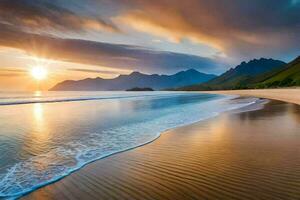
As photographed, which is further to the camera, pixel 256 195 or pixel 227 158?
pixel 227 158

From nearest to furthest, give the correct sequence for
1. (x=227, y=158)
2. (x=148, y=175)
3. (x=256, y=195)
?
(x=256, y=195), (x=148, y=175), (x=227, y=158)

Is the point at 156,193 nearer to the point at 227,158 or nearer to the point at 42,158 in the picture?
the point at 227,158

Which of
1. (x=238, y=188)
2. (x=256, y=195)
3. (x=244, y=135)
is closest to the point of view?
(x=256, y=195)

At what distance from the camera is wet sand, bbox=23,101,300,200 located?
5391mm

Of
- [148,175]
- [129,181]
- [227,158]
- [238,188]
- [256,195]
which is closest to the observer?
[256,195]

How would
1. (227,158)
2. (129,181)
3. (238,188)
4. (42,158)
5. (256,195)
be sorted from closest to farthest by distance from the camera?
1. (256,195)
2. (238,188)
3. (129,181)
4. (227,158)
5. (42,158)

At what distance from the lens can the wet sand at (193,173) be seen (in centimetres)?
539

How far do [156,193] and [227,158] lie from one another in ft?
11.8

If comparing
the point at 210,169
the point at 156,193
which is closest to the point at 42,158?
the point at 156,193

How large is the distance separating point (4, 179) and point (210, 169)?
5.77 m

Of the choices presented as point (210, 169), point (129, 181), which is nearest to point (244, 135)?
point (210, 169)

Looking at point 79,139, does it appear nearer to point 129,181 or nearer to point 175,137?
point 175,137

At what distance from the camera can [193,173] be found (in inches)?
265

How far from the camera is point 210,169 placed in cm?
699
